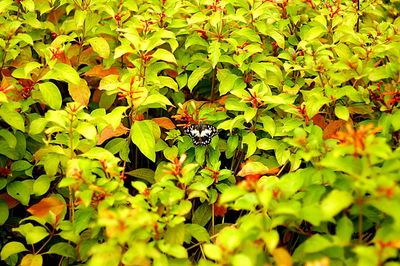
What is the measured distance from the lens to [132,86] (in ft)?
6.16

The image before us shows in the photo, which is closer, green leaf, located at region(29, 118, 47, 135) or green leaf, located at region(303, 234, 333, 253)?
green leaf, located at region(303, 234, 333, 253)

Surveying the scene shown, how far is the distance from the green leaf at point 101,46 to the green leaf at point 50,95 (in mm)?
290

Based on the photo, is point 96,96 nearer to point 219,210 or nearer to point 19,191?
point 19,191

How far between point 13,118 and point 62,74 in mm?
254

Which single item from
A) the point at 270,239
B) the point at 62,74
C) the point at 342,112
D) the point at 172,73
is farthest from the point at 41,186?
the point at 342,112

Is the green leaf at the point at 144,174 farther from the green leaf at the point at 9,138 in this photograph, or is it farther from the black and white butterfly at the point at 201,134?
the green leaf at the point at 9,138

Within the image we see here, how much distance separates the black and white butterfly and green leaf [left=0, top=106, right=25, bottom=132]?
25.1 inches

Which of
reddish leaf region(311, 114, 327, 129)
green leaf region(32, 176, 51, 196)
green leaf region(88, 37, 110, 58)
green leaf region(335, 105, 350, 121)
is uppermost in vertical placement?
green leaf region(88, 37, 110, 58)

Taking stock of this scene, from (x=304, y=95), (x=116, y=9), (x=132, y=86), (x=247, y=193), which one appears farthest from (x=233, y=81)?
(x=247, y=193)

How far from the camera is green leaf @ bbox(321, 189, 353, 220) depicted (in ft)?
4.34

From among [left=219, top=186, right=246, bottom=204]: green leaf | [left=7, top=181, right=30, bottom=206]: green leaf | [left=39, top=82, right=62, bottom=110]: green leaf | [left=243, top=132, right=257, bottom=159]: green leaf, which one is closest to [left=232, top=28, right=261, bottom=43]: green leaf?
[left=243, top=132, right=257, bottom=159]: green leaf

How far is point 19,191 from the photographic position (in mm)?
2014

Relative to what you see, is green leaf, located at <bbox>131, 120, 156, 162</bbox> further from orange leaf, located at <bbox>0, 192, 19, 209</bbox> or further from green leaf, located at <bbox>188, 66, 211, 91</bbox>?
orange leaf, located at <bbox>0, 192, 19, 209</bbox>

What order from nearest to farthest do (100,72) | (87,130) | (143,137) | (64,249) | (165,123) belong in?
(87,130)
(64,249)
(143,137)
(165,123)
(100,72)
